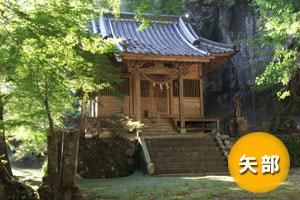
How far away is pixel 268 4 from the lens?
38.9 feet

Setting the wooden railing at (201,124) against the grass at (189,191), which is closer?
the grass at (189,191)

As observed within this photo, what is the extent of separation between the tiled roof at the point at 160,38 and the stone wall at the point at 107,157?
4.24 metres

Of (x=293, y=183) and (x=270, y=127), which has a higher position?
(x=270, y=127)

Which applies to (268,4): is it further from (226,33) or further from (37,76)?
(226,33)

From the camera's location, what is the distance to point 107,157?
1580 centimetres

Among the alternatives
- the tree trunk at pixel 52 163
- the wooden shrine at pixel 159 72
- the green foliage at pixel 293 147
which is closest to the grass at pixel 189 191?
the tree trunk at pixel 52 163

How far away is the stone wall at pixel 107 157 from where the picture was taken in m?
15.4

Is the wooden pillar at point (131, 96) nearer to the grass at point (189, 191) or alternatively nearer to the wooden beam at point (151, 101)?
the wooden beam at point (151, 101)

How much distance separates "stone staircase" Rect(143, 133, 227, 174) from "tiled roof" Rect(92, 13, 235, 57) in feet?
13.5


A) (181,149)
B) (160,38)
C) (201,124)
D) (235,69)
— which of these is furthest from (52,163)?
(235,69)

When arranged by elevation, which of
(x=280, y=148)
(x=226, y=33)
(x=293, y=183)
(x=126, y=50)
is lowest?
(x=293, y=183)

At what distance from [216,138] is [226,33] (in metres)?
12.9

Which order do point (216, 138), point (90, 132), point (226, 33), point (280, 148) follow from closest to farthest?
1. point (280, 148)
2. point (90, 132)
3. point (216, 138)
4. point (226, 33)

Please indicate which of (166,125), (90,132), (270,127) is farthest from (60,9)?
(270,127)
